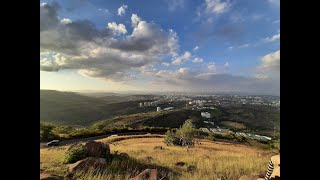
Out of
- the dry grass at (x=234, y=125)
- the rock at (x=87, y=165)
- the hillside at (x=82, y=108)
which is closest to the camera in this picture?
the rock at (x=87, y=165)

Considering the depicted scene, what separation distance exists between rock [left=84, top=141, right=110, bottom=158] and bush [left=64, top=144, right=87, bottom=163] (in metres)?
0.10

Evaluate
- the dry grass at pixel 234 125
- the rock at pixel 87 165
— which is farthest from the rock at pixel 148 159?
the dry grass at pixel 234 125

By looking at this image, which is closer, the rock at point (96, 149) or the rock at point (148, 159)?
the rock at point (96, 149)

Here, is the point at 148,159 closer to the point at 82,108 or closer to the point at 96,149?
the point at 96,149

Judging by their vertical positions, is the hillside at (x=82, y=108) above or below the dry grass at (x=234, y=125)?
above

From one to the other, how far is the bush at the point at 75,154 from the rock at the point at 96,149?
10 centimetres

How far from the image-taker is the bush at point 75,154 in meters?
5.66

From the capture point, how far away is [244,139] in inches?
562

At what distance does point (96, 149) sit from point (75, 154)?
1.97 feet

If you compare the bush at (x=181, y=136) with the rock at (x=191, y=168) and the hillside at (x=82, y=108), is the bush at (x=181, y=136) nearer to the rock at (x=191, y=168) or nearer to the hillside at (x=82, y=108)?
the rock at (x=191, y=168)

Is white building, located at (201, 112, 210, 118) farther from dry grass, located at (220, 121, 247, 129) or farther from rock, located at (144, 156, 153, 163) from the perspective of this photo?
rock, located at (144, 156, 153, 163)

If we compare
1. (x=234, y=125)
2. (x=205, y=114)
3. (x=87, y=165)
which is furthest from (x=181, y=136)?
(x=87, y=165)
